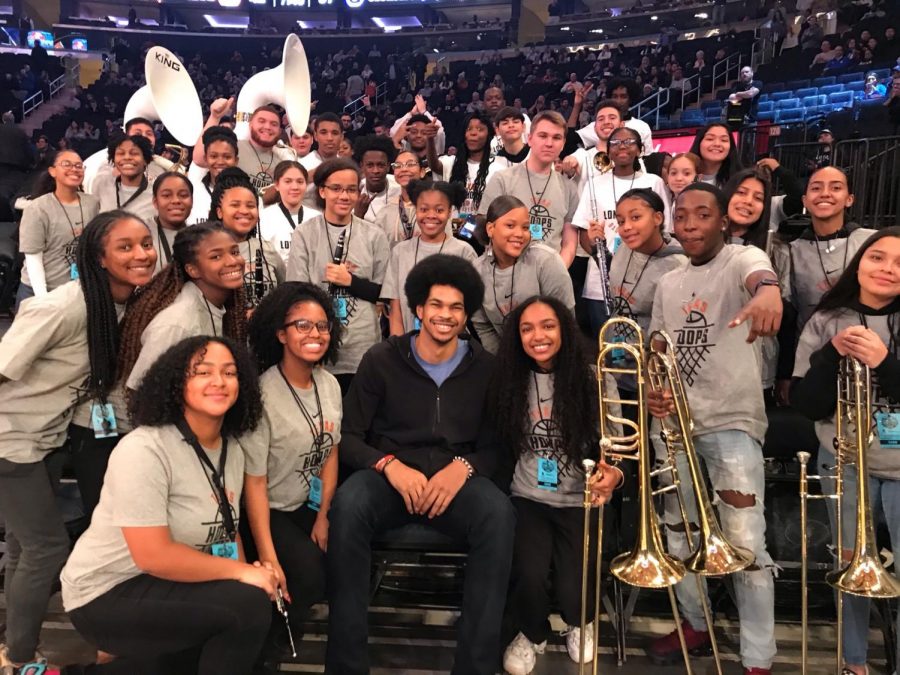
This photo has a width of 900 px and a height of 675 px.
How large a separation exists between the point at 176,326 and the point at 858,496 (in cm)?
244

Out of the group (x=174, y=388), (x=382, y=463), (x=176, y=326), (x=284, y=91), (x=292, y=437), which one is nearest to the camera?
(x=174, y=388)

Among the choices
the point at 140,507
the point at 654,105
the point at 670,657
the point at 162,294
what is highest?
the point at 654,105

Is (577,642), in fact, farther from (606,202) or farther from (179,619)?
(606,202)

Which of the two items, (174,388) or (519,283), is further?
(519,283)

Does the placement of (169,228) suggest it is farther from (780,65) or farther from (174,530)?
(780,65)

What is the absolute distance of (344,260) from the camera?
362 centimetres

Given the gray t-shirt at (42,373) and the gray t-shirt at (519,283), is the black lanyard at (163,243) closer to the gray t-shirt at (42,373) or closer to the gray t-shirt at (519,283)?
the gray t-shirt at (42,373)

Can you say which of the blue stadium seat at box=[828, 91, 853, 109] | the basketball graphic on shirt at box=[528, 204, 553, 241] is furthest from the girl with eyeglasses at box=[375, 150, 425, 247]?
the blue stadium seat at box=[828, 91, 853, 109]

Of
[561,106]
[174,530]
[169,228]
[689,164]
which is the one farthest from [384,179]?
[561,106]

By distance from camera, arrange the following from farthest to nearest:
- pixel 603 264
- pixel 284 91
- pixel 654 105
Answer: pixel 654 105
pixel 284 91
pixel 603 264

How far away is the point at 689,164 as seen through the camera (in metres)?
4.00

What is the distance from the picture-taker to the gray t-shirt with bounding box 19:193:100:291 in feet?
13.4

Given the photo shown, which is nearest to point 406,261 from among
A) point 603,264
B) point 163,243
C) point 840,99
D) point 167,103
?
point 603,264

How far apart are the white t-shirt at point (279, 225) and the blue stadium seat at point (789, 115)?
33.1ft
